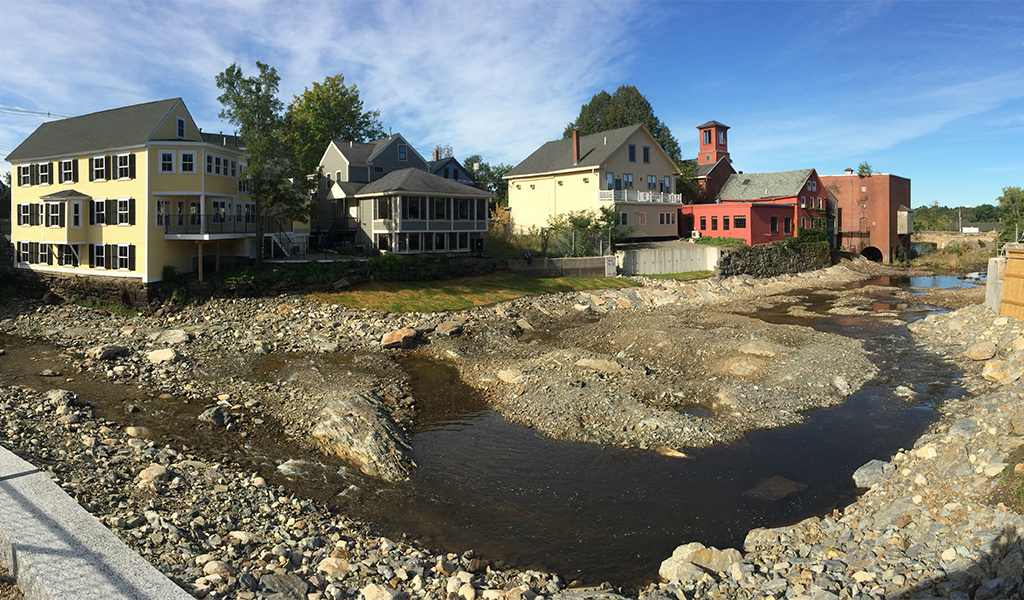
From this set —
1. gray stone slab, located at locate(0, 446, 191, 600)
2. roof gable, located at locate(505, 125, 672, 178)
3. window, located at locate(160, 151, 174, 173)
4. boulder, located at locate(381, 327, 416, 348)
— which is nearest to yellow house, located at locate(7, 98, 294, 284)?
window, located at locate(160, 151, 174, 173)

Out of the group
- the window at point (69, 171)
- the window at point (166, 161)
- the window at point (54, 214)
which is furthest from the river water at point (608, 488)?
the window at point (69, 171)

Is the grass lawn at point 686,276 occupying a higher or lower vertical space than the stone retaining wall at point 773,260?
lower

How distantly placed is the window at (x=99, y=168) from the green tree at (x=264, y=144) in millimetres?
7293

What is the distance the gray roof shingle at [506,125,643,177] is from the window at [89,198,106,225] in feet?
110

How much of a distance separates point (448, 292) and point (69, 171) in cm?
2290

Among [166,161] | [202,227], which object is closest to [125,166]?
[166,161]

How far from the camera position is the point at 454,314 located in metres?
33.4

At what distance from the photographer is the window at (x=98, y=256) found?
35344 millimetres

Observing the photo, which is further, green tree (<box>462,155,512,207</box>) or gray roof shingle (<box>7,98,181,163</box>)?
green tree (<box>462,155,512,207</box>)

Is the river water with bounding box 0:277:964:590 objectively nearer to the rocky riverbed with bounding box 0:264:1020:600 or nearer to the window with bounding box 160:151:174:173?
the rocky riverbed with bounding box 0:264:1020:600

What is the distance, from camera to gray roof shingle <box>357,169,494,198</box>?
40.5 meters

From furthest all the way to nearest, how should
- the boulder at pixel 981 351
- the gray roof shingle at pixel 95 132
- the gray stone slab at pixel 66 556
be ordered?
the gray roof shingle at pixel 95 132 → the boulder at pixel 981 351 → the gray stone slab at pixel 66 556

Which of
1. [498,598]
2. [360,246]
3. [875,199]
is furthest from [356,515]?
[875,199]

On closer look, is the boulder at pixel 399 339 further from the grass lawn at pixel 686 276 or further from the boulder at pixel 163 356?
the grass lawn at pixel 686 276
